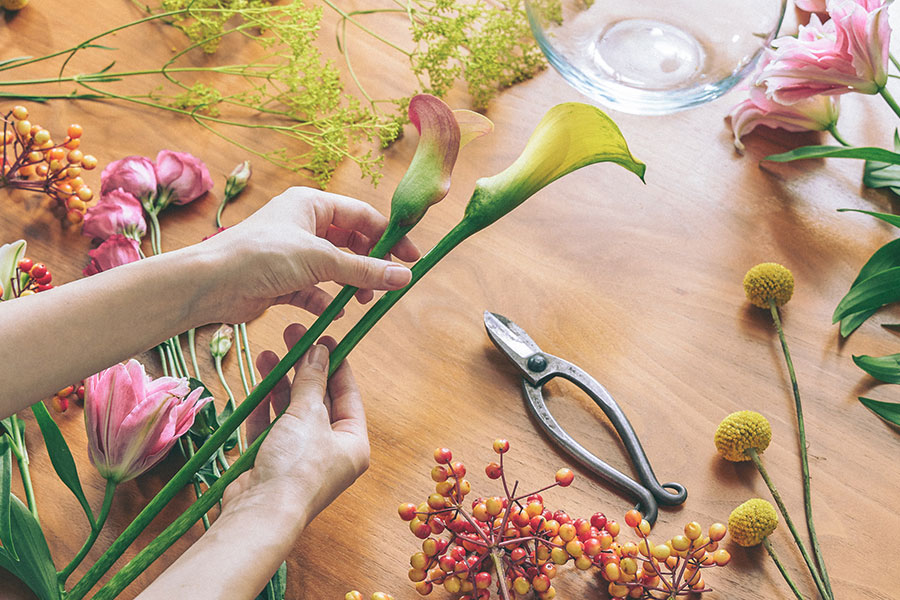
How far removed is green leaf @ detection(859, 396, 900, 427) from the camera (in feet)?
2.13

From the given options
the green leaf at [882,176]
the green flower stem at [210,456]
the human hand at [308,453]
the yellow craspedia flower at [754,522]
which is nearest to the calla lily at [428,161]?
the green flower stem at [210,456]

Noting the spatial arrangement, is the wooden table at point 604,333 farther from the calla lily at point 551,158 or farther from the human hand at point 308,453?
the calla lily at point 551,158

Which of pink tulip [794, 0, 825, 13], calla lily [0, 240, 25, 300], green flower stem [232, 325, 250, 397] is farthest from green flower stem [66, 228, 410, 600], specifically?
pink tulip [794, 0, 825, 13]

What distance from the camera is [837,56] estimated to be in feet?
2.26

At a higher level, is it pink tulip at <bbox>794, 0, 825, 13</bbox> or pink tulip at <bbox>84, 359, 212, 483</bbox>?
pink tulip at <bbox>794, 0, 825, 13</bbox>

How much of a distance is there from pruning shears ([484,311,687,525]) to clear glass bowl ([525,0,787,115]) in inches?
11.2

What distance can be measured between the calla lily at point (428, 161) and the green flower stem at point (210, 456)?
0.08ft

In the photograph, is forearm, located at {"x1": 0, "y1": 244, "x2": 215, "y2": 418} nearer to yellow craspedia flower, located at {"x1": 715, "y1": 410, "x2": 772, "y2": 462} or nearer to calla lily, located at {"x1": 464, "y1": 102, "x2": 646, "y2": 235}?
calla lily, located at {"x1": 464, "y1": 102, "x2": 646, "y2": 235}

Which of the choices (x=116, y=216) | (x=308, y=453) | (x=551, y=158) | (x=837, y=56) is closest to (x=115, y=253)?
(x=116, y=216)

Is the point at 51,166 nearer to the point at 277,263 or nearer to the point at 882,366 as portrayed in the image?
the point at 277,263

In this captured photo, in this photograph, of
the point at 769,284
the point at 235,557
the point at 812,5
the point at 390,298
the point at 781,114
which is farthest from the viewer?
the point at 812,5

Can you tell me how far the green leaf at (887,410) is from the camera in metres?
0.65

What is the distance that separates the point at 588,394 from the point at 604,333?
0.07 meters

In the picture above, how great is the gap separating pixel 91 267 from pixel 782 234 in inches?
26.0
